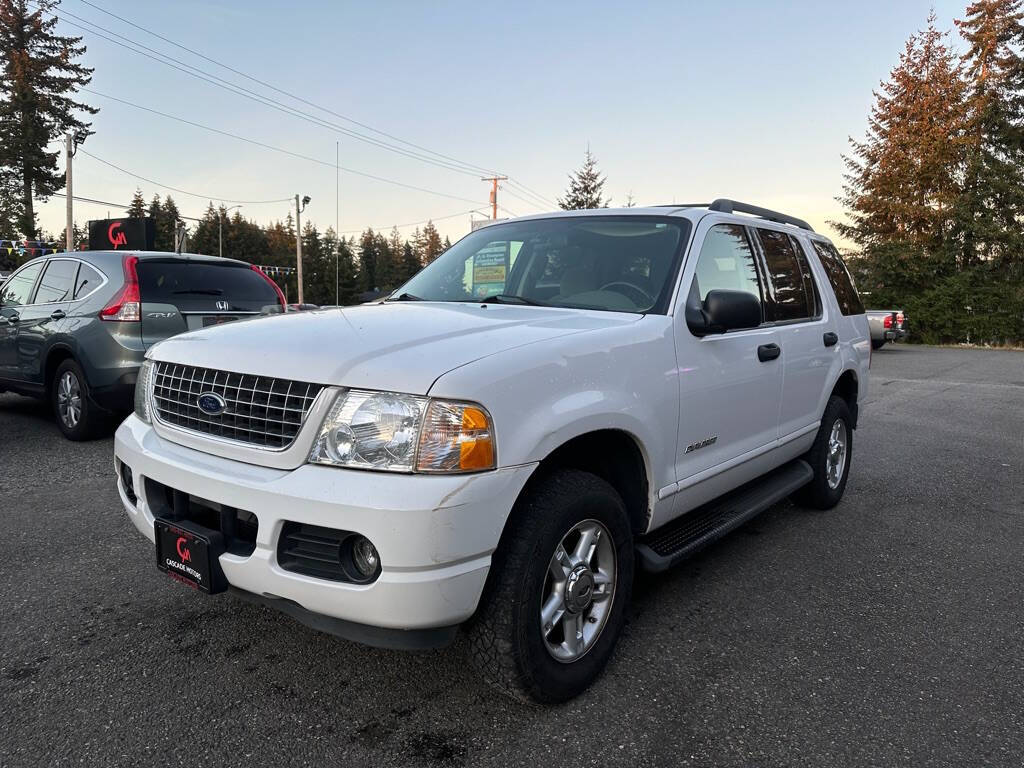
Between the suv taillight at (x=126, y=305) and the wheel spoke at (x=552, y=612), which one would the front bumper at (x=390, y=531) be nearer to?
the wheel spoke at (x=552, y=612)

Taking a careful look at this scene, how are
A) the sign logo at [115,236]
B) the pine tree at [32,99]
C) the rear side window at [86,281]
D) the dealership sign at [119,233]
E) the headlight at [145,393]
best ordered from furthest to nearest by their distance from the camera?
1. the pine tree at [32,99]
2. the sign logo at [115,236]
3. the dealership sign at [119,233]
4. the rear side window at [86,281]
5. the headlight at [145,393]

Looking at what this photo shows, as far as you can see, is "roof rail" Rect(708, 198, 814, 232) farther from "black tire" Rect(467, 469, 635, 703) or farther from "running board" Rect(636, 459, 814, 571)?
"black tire" Rect(467, 469, 635, 703)

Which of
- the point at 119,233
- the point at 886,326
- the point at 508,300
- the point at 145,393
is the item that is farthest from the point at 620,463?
the point at 119,233

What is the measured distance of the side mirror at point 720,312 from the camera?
2886 mm

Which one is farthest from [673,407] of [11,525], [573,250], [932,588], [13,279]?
[13,279]

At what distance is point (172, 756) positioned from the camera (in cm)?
214

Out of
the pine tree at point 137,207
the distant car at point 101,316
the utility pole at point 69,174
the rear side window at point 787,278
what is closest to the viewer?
the rear side window at point 787,278

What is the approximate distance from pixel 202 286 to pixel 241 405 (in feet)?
A: 15.6

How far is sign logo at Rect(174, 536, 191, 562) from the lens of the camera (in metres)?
2.30

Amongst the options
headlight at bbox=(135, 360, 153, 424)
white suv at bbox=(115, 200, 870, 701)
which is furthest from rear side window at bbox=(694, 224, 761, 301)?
headlight at bbox=(135, 360, 153, 424)

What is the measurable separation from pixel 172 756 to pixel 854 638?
8.49ft

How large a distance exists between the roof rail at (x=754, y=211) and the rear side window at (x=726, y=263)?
0.11m

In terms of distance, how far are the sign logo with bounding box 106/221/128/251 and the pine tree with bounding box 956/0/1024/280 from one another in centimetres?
3140

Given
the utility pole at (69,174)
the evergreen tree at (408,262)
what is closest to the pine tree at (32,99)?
the utility pole at (69,174)
